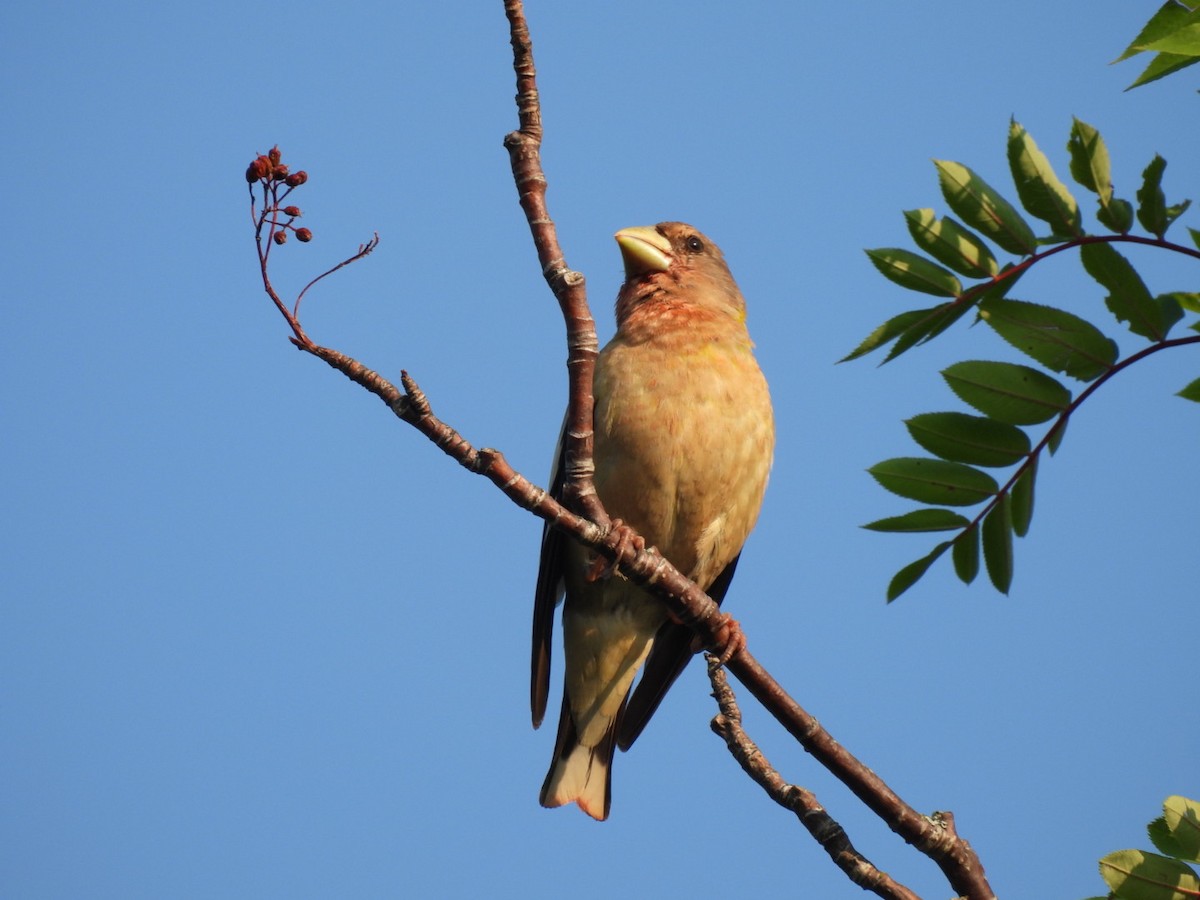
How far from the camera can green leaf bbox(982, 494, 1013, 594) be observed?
3072mm

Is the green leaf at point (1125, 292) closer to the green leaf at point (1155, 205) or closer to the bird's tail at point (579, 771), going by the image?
the green leaf at point (1155, 205)

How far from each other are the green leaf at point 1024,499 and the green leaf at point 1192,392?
1.57 feet

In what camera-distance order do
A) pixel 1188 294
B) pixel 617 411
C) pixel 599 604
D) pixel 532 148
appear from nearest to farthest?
pixel 1188 294 → pixel 532 148 → pixel 617 411 → pixel 599 604

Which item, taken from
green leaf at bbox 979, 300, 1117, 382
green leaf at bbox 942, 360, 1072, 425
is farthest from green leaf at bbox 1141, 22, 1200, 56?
green leaf at bbox 942, 360, 1072, 425

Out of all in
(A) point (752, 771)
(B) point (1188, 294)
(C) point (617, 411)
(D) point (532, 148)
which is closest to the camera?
(B) point (1188, 294)

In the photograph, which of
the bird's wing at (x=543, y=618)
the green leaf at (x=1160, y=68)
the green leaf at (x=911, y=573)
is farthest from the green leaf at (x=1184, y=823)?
the bird's wing at (x=543, y=618)

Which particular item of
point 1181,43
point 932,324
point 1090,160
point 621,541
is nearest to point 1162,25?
point 1181,43

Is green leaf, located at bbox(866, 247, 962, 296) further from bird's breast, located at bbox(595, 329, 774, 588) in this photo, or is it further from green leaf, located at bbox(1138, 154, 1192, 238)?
bird's breast, located at bbox(595, 329, 774, 588)

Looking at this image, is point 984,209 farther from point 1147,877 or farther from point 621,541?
point 621,541

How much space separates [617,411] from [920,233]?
10.9ft

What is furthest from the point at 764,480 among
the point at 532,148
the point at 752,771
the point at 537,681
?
the point at 532,148

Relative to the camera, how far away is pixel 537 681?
258 inches

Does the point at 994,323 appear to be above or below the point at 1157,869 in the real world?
above

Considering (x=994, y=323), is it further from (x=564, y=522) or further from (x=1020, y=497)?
(x=564, y=522)
